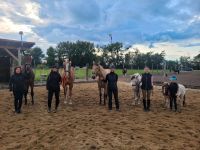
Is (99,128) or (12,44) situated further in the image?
(12,44)

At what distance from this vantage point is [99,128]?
8.45 metres

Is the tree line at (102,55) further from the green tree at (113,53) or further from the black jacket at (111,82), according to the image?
the black jacket at (111,82)

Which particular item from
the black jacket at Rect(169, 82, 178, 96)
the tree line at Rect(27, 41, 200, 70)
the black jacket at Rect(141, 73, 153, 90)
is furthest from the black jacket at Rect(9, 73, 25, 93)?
the tree line at Rect(27, 41, 200, 70)

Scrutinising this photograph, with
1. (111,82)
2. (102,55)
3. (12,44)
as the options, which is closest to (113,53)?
(102,55)

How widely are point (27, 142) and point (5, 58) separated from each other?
17983 millimetres

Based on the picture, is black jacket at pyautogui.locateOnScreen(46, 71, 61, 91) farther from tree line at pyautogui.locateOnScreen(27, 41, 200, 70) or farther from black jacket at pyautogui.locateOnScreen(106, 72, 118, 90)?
tree line at pyautogui.locateOnScreen(27, 41, 200, 70)

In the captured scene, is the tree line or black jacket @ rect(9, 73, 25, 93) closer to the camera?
black jacket @ rect(9, 73, 25, 93)

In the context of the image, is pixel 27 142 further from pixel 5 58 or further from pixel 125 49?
pixel 125 49

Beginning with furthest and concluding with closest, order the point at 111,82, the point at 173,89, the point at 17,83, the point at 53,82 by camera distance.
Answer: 1. the point at 111,82
2. the point at 173,89
3. the point at 53,82
4. the point at 17,83

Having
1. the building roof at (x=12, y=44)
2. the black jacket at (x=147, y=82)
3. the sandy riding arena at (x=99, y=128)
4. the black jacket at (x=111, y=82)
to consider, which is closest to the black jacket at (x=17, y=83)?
the sandy riding arena at (x=99, y=128)

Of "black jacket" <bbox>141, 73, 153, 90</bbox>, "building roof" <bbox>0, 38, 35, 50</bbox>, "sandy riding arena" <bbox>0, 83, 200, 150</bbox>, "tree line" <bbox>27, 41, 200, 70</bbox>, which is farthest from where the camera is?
"tree line" <bbox>27, 41, 200, 70</bbox>

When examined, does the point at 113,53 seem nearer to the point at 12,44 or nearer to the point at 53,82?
the point at 12,44

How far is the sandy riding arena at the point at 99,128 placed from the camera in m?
7.02

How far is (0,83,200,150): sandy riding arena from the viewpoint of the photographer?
702 cm
